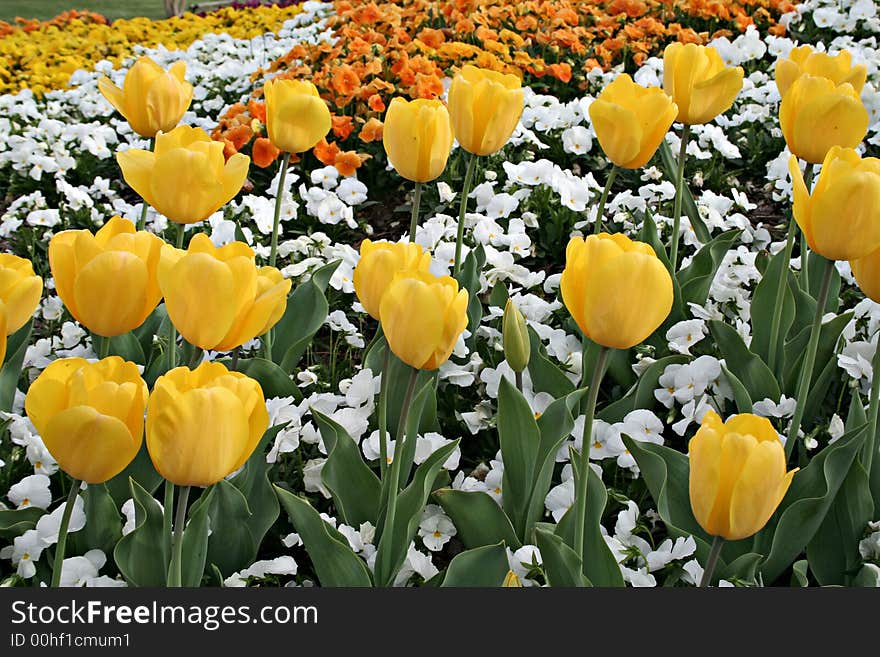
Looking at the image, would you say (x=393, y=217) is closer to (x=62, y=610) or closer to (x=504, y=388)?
(x=504, y=388)

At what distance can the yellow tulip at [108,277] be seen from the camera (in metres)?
1.25

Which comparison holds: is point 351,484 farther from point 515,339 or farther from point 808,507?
point 808,507

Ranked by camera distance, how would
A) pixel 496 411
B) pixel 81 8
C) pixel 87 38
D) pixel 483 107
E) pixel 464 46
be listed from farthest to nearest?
pixel 81 8 → pixel 87 38 → pixel 464 46 → pixel 496 411 → pixel 483 107

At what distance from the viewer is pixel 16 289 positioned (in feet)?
4.30

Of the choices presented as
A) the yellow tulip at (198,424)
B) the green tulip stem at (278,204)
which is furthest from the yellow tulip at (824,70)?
the yellow tulip at (198,424)

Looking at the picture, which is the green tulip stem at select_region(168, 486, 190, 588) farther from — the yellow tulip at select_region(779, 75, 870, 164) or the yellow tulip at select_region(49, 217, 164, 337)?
the yellow tulip at select_region(779, 75, 870, 164)

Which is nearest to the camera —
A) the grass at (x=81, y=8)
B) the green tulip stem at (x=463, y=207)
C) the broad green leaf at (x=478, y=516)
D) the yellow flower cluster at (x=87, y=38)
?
the broad green leaf at (x=478, y=516)

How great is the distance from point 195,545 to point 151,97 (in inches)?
39.5

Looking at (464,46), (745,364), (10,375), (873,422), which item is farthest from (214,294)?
(464,46)

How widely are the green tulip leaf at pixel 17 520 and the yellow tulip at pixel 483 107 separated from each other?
947 mm

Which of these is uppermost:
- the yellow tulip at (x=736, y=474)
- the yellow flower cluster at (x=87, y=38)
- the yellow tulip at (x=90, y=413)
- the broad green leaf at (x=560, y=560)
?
the yellow tulip at (x=90, y=413)

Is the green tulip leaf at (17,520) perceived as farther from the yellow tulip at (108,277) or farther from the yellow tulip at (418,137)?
the yellow tulip at (418,137)

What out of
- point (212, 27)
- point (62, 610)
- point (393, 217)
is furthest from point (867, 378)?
point (212, 27)

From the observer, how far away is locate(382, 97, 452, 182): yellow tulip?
175cm
